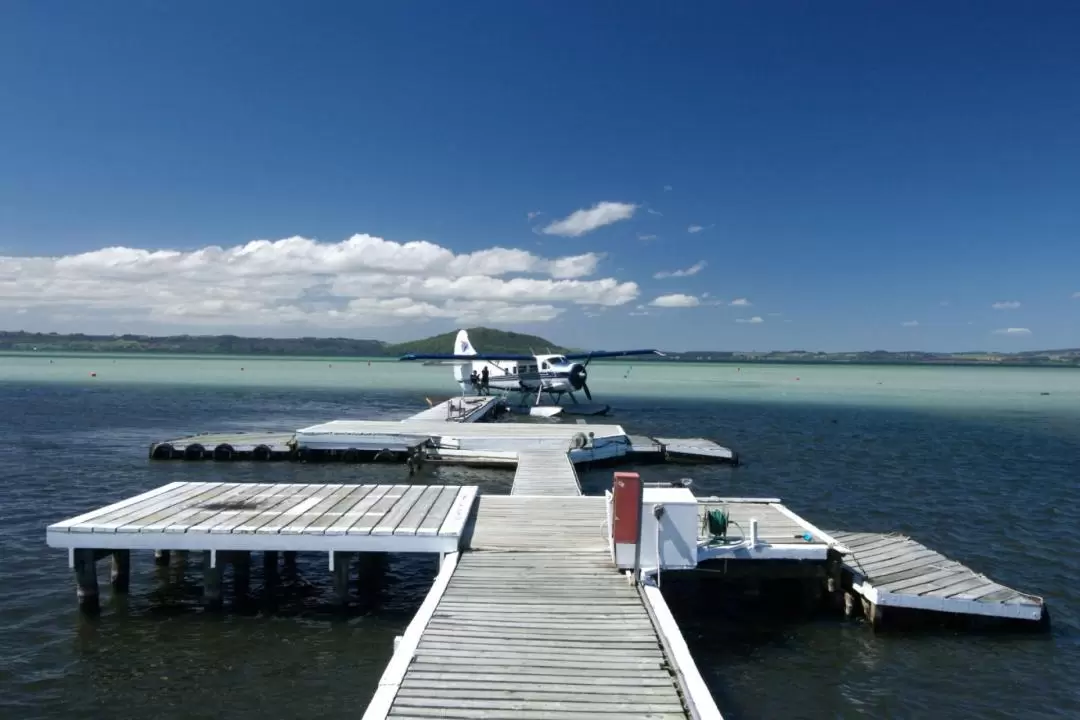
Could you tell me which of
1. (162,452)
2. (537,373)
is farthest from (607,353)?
(162,452)

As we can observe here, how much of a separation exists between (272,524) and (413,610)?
2.51m

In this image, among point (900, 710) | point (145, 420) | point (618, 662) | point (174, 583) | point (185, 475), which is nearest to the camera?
point (618, 662)

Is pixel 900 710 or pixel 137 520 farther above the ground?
pixel 137 520

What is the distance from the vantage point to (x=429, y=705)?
6.21m

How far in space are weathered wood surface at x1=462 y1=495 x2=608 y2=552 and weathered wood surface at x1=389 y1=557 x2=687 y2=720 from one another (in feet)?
3.21

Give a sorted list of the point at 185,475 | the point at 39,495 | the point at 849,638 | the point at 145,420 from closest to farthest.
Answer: the point at 849,638 < the point at 39,495 < the point at 185,475 < the point at 145,420

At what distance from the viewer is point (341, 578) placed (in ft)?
36.8

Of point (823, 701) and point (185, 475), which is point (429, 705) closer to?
point (823, 701)

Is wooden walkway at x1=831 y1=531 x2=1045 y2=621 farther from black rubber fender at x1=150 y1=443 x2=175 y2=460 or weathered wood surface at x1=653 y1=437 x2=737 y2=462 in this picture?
black rubber fender at x1=150 y1=443 x2=175 y2=460

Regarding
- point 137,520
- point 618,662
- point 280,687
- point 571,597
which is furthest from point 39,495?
point 618,662

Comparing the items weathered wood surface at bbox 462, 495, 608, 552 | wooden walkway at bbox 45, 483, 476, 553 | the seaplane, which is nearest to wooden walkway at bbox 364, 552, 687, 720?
weathered wood surface at bbox 462, 495, 608, 552

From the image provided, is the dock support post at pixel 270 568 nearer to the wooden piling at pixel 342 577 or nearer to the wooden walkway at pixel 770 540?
the wooden piling at pixel 342 577

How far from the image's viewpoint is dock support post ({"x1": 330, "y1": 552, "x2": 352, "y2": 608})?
11.1 meters

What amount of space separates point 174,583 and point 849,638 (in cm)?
1075
